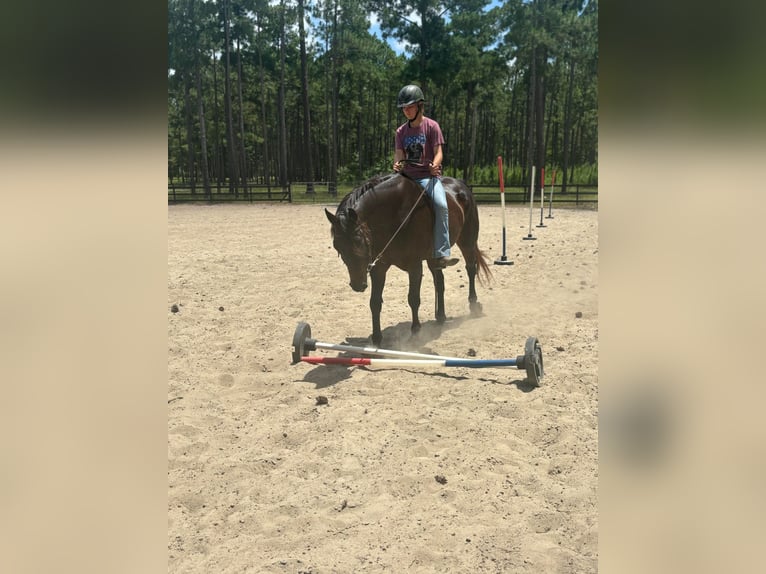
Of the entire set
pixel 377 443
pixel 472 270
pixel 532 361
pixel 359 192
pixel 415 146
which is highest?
pixel 415 146

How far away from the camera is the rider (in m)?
5.28

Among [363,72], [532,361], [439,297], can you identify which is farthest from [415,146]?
[363,72]

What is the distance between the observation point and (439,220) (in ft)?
17.7

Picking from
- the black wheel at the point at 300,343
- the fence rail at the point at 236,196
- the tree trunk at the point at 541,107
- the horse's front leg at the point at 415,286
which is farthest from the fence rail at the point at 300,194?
the black wheel at the point at 300,343

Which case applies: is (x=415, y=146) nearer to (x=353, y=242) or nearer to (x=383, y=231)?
(x=383, y=231)

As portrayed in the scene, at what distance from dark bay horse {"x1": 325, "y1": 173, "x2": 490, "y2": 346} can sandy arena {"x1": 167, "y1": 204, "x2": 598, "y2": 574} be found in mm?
834

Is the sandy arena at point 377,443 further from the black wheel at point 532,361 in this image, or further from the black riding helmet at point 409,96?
the black riding helmet at point 409,96

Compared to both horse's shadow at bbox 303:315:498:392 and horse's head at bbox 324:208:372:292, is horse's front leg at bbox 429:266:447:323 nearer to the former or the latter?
horse's shadow at bbox 303:315:498:392

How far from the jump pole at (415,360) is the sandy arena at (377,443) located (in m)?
0.15

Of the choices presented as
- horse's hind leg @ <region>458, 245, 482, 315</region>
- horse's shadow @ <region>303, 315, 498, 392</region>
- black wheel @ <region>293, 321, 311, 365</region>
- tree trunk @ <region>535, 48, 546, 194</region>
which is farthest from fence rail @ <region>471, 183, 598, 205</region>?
black wheel @ <region>293, 321, 311, 365</region>

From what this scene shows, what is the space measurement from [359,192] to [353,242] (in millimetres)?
605
